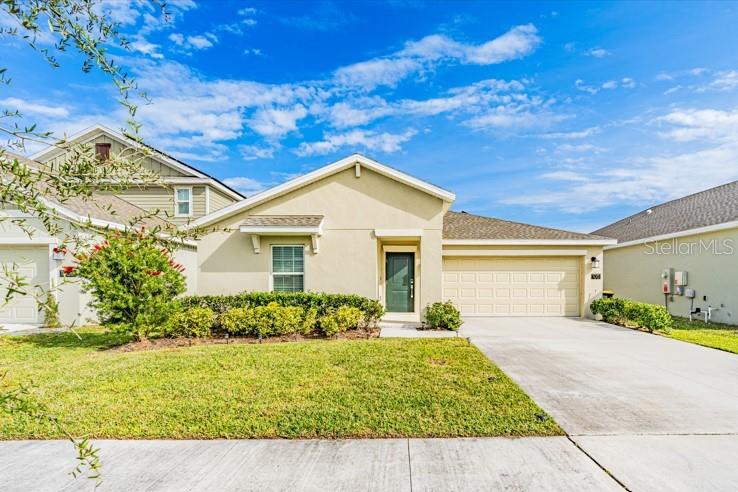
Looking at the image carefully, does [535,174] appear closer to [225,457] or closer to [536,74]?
[536,74]

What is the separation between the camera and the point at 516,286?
13.4m

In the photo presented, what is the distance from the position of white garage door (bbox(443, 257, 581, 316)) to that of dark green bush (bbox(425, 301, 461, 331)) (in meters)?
3.07

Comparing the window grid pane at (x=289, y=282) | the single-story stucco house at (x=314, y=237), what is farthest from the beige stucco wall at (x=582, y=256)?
the window grid pane at (x=289, y=282)

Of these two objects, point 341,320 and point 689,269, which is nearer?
point 341,320

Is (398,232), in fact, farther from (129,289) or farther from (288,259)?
(129,289)

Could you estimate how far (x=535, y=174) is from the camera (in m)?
16.4

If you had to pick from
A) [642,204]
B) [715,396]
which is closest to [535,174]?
[642,204]

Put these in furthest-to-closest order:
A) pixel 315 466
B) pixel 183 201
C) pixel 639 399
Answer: pixel 183 201
pixel 639 399
pixel 315 466

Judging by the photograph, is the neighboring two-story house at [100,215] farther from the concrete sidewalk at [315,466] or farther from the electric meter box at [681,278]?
the electric meter box at [681,278]

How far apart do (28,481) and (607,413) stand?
20.2 ft

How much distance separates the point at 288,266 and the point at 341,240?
1.79 meters

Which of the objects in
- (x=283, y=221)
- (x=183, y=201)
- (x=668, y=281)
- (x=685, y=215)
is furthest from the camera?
(x=183, y=201)

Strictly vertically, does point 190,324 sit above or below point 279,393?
above

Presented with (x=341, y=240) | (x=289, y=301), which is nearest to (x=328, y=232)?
(x=341, y=240)
